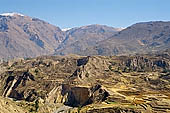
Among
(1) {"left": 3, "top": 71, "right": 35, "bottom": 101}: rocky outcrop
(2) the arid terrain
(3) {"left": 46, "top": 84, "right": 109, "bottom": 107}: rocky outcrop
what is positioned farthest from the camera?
(1) {"left": 3, "top": 71, "right": 35, "bottom": 101}: rocky outcrop

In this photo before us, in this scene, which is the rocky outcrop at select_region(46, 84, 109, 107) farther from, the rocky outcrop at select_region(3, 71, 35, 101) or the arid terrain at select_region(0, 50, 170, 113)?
the rocky outcrop at select_region(3, 71, 35, 101)

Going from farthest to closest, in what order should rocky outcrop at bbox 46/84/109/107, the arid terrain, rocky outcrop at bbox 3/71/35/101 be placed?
rocky outcrop at bbox 3/71/35/101, rocky outcrop at bbox 46/84/109/107, the arid terrain

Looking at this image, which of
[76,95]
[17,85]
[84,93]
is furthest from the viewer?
[17,85]

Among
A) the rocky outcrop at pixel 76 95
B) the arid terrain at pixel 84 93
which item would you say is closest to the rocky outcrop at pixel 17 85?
the arid terrain at pixel 84 93

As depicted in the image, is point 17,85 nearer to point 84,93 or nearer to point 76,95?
point 76,95

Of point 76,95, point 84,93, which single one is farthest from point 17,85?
point 84,93

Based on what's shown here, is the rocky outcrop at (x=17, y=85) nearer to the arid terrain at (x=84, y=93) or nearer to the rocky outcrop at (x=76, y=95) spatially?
the arid terrain at (x=84, y=93)

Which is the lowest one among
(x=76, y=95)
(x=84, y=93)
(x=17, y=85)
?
(x=76, y=95)

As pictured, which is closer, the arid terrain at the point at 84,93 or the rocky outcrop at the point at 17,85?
the arid terrain at the point at 84,93

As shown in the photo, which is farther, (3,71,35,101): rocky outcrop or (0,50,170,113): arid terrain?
(3,71,35,101): rocky outcrop

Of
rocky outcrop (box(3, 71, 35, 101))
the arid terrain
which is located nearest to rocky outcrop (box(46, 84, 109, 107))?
the arid terrain

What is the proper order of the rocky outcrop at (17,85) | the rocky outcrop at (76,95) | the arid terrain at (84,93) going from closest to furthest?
the arid terrain at (84,93)
the rocky outcrop at (76,95)
the rocky outcrop at (17,85)

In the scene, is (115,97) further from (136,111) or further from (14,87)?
(14,87)

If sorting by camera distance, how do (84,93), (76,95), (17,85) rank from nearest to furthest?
(84,93) → (76,95) → (17,85)
